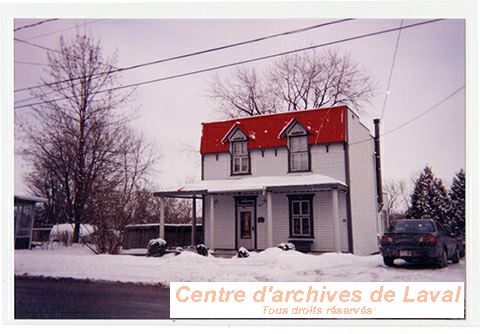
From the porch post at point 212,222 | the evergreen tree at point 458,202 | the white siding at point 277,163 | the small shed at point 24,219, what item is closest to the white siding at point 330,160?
the white siding at point 277,163

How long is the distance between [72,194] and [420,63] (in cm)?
846

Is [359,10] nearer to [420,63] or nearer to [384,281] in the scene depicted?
[420,63]

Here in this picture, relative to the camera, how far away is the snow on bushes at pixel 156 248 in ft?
37.8

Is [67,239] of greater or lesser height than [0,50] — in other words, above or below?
below

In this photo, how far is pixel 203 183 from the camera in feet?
43.5

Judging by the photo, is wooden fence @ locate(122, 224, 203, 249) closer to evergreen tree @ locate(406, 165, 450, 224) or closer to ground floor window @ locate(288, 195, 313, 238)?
ground floor window @ locate(288, 195, 313, 238)

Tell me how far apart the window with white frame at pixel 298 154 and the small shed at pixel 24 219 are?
6784 mm

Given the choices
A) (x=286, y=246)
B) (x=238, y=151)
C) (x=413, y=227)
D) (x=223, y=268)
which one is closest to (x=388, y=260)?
(x=413, y=227)

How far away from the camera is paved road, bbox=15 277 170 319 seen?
8.28 meters

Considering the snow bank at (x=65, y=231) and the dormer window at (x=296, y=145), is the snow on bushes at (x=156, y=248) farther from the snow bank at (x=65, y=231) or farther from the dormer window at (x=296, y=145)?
the dormer window at (x=296, y=145)

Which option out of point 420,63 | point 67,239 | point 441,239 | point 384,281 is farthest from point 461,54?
point 67,239

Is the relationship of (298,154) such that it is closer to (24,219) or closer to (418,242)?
(418,242)

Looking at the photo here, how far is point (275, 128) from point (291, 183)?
1.95 metres
